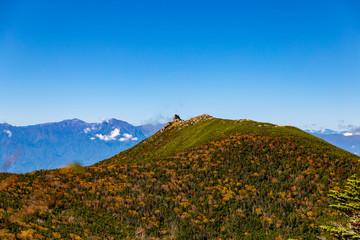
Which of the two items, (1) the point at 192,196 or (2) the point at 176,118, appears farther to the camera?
(2) the point at 176,118

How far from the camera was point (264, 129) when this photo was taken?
5312 centimetres

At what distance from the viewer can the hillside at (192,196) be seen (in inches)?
877

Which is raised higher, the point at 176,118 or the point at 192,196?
the point at 176,118

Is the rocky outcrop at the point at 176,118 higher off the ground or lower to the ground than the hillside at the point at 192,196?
higher

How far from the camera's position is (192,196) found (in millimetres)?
30000

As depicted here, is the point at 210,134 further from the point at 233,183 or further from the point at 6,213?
the point at 6,213

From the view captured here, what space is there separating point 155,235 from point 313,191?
21.5m

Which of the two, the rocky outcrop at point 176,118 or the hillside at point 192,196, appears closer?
the hillside at point 192,196

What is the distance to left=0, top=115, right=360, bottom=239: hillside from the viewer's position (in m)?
22.3

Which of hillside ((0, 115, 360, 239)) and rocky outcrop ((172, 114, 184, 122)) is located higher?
rocky outcrop ((172, 114, 184, 122))

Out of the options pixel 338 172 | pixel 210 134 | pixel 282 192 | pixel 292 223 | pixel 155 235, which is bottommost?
pixel 155 235

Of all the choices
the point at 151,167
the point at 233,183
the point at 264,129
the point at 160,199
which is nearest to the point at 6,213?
the point at 160,199

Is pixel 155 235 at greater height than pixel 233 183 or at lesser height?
lesser

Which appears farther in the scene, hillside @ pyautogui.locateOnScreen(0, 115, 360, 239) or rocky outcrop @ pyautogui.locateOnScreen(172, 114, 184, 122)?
rocky outcrop @ pyautogui.locateOnScreen(172, 114, 184, 122)
